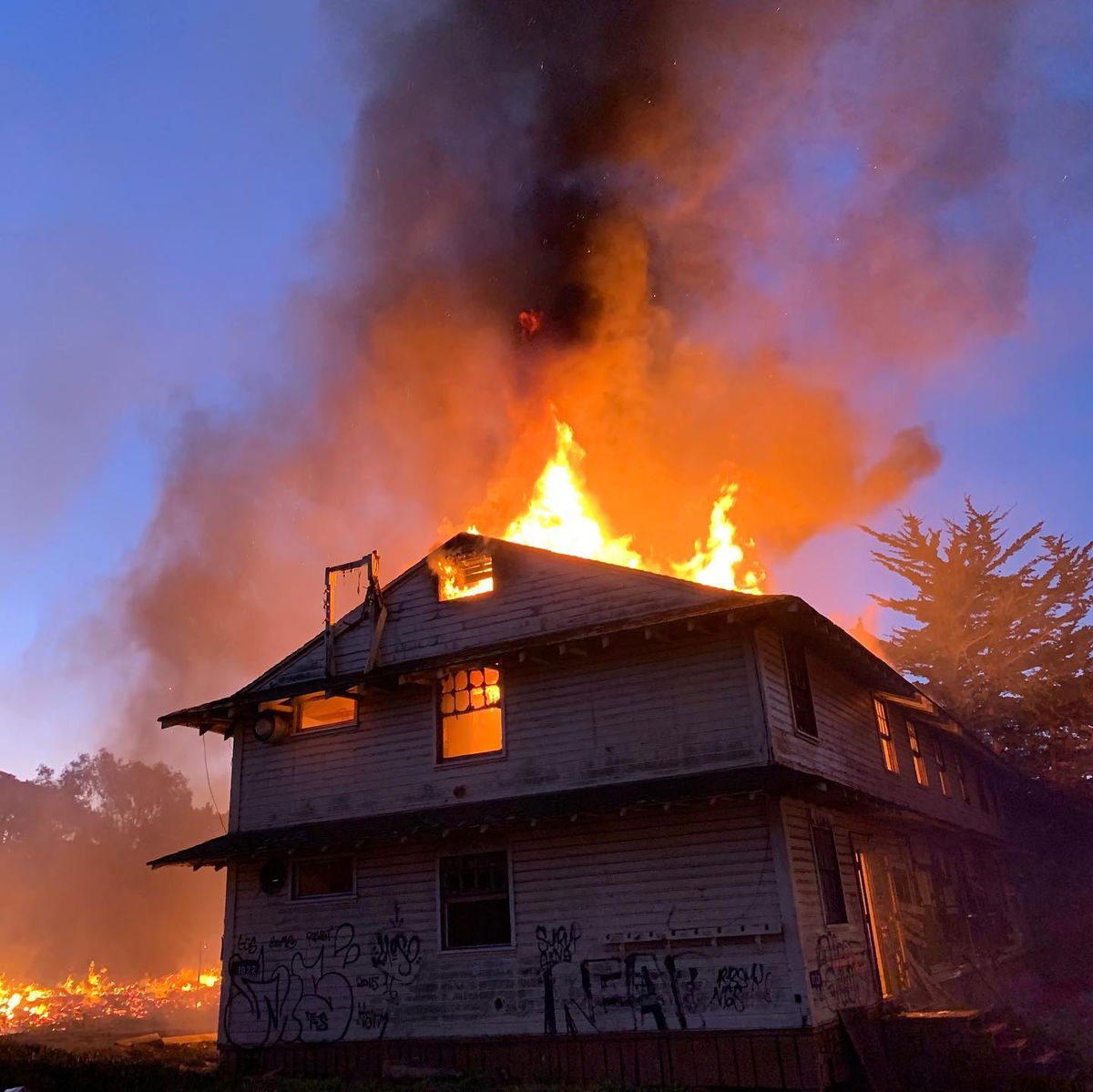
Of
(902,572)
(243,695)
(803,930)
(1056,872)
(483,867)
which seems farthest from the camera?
(902,572)

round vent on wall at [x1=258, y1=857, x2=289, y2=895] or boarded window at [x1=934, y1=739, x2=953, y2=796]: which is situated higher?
boarded window at [x1=934, y1=739, x2=953, y2=796]

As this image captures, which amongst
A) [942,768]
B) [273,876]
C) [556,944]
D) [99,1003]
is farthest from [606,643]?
[99,1003]

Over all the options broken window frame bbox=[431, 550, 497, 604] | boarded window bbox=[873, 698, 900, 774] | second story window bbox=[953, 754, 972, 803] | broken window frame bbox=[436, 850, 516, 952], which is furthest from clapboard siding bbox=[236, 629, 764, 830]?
second story window bbox=[953, 754, 972, 803]

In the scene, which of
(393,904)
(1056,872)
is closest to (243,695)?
(393,904)

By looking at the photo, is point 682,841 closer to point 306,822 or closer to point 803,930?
point 803,930

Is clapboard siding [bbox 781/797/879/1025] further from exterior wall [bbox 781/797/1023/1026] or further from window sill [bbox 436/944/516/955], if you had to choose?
window sill [bbox 436/944/516/955]

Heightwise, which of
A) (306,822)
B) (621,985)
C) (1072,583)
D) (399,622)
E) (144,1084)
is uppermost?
(1072,583)

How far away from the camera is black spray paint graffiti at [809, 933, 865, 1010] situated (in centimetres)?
1354

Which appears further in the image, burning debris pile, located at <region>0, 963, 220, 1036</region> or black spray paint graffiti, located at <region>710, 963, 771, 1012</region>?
burning debris pile, located at <region>0, 963, 220, 1036</region>

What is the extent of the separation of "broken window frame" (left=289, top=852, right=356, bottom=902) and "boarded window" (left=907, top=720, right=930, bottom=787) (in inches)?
569

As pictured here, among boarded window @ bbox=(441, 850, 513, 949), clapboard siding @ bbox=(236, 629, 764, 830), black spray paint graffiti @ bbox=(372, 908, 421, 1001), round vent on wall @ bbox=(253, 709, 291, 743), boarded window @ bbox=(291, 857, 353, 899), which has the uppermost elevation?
round vent on wall @ bbox=(253, 709, 291, 743)

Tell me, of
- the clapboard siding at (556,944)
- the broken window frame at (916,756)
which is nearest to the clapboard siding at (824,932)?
the clapboard siding at (556,944)

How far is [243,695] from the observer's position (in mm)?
19094

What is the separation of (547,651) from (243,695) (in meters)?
7.19
